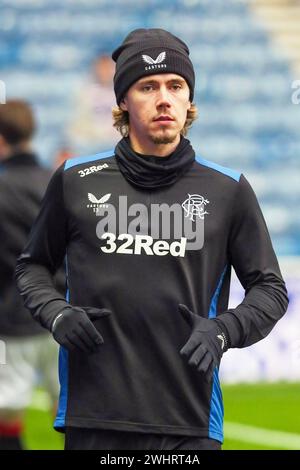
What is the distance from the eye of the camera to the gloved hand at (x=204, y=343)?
3.80 meters

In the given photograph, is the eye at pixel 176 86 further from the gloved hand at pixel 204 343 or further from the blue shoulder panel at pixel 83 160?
the gloved hand at pixel 204 343

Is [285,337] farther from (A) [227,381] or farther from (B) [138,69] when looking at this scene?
(B) [138,69]

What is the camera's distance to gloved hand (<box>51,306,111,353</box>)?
12.6 ft

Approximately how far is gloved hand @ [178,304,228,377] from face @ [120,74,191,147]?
0.58 meters

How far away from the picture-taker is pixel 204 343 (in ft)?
12.5

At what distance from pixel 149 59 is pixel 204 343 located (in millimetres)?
965

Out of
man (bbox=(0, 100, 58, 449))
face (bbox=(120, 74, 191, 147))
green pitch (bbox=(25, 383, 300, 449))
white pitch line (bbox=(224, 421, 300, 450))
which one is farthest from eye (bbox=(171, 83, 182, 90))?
white pitch line (bbox=(224, 421, 300, 450))

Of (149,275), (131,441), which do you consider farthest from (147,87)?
(131,441)

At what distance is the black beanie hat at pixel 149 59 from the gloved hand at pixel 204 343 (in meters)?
0.79

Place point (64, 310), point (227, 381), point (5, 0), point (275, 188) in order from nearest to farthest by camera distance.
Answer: point (64, 310)
point (227, 381)
point (275, 188)
point (5, 0)

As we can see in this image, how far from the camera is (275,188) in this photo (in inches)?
515

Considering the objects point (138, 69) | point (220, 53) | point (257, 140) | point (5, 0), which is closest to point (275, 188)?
point (257, 140)

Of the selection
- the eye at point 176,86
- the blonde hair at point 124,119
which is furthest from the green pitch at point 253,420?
the eye at point 176,86
